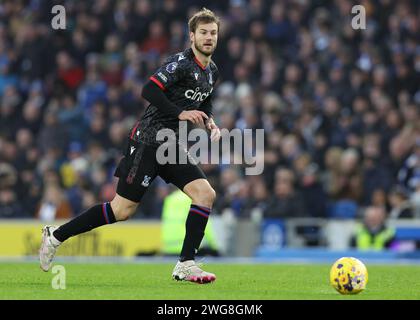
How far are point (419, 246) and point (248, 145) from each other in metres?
3.58

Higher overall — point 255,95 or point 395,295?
point 255,95

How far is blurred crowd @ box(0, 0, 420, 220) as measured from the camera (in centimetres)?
1766

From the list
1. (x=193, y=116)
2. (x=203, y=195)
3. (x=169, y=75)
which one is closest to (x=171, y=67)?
(x=169, y=75)

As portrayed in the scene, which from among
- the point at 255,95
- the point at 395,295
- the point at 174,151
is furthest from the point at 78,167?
the point at 395,295

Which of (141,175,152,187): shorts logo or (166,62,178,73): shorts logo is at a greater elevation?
(166,62,178,73): shorts logo

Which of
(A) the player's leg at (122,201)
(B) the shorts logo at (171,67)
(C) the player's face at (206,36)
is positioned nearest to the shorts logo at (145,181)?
(A) the player's leg at (122,201)

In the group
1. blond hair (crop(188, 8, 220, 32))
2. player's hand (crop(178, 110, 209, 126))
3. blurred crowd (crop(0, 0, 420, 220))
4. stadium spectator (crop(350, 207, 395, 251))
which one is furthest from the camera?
blurred crowd (crop(0, 0, 420, 220))

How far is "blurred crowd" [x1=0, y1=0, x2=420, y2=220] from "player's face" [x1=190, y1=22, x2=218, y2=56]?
24.8 ft

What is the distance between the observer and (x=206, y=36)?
957 centimetres

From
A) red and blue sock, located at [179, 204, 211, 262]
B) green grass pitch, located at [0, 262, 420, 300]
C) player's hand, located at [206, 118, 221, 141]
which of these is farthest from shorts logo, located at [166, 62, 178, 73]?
green grass pitch, located at [0, 262, 420, 300]

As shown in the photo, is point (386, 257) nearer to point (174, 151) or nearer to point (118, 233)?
point (118, 233)

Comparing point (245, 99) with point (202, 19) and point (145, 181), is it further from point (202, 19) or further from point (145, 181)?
point (145, 181)

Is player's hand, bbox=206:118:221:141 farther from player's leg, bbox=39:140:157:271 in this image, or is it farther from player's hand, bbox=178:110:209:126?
player's leg, bbox=39:140:157:271
